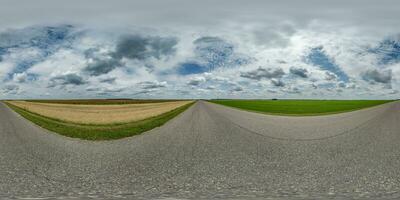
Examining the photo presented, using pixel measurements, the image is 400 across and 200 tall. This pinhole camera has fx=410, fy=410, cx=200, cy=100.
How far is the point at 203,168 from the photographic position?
432 inches

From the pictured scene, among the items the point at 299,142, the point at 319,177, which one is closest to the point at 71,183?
the point at 319,177

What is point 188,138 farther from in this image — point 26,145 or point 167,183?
point 167,183

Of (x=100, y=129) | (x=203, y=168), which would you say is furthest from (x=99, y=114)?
(x=203, y=168)

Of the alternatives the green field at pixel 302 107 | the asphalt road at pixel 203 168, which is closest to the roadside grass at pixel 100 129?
the asphalt road at pixel 203 168

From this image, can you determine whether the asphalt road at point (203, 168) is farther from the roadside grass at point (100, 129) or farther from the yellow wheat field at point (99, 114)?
the yellow wheat field at point (99, 114)

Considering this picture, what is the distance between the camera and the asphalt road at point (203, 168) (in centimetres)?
820

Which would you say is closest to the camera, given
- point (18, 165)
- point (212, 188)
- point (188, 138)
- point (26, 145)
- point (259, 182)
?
point (212, 188)

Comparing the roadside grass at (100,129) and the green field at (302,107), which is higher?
the green field at (302,107)

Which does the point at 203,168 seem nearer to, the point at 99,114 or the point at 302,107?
the point at 99,114

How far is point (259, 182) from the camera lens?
30.1 feet

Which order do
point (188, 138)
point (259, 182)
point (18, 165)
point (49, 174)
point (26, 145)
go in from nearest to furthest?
point (259, 182) < point (49, 174) < point (18, 165) < point (26, 145) < point (188, 138)

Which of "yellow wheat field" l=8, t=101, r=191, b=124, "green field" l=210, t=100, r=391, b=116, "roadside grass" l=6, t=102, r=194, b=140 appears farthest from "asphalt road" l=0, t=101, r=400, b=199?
"green field" l=210, t=100, r=391, b=116

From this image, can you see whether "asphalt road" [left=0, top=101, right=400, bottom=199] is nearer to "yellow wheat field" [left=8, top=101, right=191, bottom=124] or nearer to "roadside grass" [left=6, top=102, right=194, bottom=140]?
"roadside grass" [left=6, top=102, right=194, bottom=140]

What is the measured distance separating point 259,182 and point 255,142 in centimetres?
768
